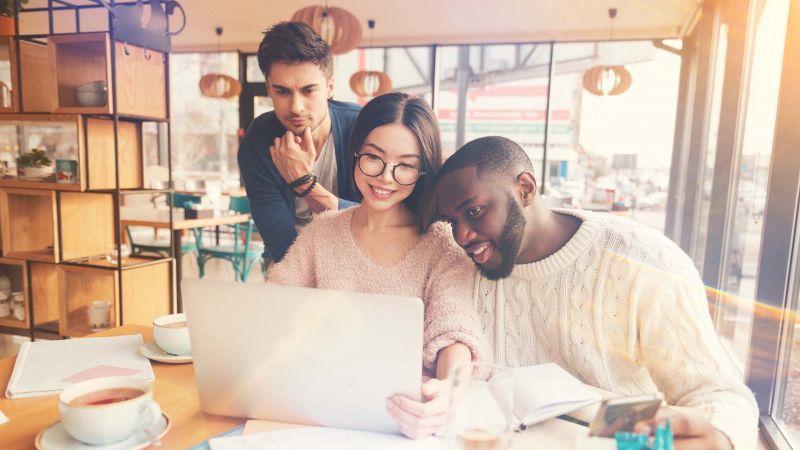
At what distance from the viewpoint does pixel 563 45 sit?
6.25 metres

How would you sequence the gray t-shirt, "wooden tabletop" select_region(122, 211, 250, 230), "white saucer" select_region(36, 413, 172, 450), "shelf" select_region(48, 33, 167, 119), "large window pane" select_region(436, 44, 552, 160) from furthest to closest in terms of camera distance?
1. "large window pane" select_region(436, 44, 552, 160)
2. "wooden tabletop" select_region(122, 211, 250, 230)
3. "shelf" select_region(48, 33, 167, 119)
4. the gray t-shirt
5. "white saucer" select_region(36, 413, 172, 450)

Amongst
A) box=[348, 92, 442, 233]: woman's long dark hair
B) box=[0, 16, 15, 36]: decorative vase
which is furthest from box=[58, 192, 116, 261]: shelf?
box=[348, 92, 442, 233]: woman's long dark hair

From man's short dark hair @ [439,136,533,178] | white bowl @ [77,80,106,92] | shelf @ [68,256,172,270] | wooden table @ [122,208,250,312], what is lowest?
shelf @ [68,256,172,270]

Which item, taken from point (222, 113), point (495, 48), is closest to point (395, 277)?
point (495, 48)

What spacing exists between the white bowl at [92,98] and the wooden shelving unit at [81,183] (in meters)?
0.05

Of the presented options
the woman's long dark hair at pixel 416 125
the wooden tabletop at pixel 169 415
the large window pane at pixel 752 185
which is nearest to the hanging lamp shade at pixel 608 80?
the large window pane at pixel 752 185

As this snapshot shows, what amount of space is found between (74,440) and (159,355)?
36 centimetres

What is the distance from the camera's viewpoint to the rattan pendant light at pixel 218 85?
6.19 metres

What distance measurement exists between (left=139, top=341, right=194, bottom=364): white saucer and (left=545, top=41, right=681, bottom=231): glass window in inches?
187

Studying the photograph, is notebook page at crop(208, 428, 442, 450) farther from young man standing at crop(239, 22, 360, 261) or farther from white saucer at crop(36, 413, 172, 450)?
young man standing at crop(239, 22, 360, 261)

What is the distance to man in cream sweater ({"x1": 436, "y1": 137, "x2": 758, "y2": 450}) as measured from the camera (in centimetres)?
112

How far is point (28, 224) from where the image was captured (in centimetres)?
317

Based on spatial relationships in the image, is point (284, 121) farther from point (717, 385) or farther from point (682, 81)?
point (682, 81)

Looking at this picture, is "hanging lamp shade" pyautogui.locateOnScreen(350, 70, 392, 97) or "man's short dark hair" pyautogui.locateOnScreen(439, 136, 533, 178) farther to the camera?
"hanging lamp shade" pyautogui.locateOnScreen(350, 70, 392, 97)
